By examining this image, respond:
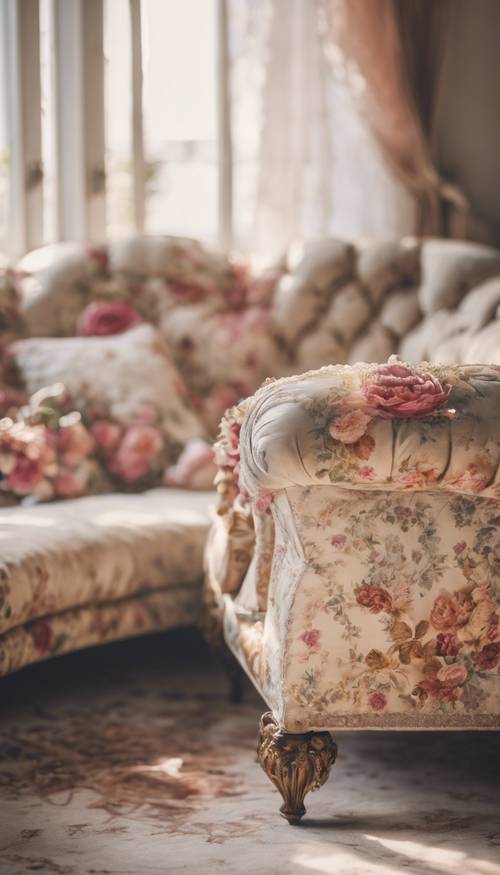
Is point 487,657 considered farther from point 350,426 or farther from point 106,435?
point 106,435

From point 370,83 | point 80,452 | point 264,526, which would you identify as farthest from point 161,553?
point 370,83

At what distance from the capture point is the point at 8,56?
10.9ft

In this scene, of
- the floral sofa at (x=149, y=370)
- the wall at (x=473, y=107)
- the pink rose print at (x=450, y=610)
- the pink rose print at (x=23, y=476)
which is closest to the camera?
the pink rose print at (x=450, y=610)

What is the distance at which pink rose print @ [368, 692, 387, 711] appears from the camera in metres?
1.76

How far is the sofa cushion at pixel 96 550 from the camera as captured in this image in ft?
6.91

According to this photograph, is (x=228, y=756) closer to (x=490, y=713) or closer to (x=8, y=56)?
(x=490, y=713)

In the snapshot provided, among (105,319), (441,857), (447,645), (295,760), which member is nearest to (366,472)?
(447,645)

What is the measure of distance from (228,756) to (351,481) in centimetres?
78

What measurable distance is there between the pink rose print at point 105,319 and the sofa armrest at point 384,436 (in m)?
1.30

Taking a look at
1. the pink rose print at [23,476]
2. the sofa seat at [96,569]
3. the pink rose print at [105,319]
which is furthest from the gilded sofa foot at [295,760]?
the pink rose print at [105,319]

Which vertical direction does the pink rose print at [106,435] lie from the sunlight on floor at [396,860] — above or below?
above

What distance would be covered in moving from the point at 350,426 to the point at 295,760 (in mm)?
525

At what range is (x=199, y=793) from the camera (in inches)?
78.8

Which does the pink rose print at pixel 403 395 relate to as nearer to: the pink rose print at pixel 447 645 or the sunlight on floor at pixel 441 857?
the pink rose print at pixel 447 645
